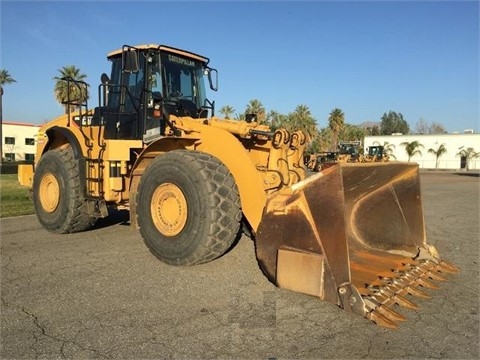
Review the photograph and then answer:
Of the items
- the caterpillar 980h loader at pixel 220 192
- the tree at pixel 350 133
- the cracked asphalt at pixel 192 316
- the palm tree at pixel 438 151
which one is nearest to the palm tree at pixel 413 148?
the palm tree at pixel 438 151

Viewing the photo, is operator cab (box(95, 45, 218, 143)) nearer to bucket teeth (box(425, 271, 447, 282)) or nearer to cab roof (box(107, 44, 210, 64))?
cab roof (box(107, 44, 210, 64))

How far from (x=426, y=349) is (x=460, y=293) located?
5.27 ft

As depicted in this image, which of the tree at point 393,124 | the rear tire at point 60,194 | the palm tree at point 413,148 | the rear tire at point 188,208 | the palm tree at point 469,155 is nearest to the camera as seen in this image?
the rear tire at point 188,208

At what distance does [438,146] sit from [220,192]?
217 ft

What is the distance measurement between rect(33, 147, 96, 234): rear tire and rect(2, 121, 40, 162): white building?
61838 mm

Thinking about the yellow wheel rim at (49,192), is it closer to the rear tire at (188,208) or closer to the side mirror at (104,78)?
the side mirror at (104,78)

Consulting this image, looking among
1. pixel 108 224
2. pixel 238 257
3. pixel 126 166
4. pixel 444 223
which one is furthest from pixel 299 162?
pixel 444 223

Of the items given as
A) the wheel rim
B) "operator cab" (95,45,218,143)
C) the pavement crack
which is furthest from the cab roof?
the pavement crack

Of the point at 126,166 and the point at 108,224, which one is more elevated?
the point at 126,166

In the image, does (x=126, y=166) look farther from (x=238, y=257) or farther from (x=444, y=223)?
(x=444, y=223)

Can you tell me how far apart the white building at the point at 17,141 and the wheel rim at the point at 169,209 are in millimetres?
64936

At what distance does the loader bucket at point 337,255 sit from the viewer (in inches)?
155

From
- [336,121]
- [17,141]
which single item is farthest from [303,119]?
[17,141]

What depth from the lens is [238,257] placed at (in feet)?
19.7
